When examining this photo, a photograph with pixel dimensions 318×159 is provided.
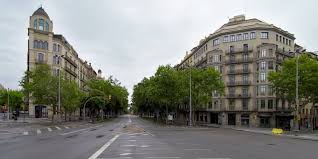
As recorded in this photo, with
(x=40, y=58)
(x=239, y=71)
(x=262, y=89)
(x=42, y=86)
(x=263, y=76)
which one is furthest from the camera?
(x=40, y=58)

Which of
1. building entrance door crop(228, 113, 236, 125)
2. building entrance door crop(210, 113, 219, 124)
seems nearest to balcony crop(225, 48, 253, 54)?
building entrance door crop(228, 113, 236, 125)

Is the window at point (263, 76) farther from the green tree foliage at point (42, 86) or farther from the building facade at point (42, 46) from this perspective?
the building facade at point (42, 46)

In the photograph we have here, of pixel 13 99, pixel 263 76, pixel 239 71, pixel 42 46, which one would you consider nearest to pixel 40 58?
pixel 42 46

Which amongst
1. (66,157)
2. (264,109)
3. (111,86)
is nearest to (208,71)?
(264,109)

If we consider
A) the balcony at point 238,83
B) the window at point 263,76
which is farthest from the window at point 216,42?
the window at point 263,76

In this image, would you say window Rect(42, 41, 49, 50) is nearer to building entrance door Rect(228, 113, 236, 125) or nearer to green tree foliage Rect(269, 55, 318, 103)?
building entrance door Rect(228, 113, 236, 125)

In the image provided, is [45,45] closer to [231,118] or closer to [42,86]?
[42,86]

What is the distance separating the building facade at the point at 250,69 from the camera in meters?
71.7

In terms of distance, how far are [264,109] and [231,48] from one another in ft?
51.1

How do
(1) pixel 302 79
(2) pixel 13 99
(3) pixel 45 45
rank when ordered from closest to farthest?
(1) pixel 302 79 < (3) pixel 45 45 < (2) pixel 13 99

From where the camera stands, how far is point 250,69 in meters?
73.8

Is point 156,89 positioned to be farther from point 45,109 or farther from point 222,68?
point 45,109

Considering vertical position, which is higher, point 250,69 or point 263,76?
point 250,69

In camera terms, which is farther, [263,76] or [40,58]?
[40,58]
